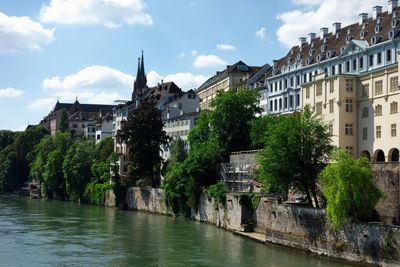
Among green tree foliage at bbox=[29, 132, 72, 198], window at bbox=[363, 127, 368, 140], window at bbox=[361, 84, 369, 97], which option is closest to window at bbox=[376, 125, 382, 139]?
window at bbox=[363, 127, 368, 140]

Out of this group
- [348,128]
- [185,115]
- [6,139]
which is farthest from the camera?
[6,139]

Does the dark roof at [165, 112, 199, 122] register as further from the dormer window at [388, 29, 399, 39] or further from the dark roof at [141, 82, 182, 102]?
the dormer window at [388, 29, 399, 39]

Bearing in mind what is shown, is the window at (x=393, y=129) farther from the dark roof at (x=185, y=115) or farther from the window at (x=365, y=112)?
the dark roof at (x=185, y=115)

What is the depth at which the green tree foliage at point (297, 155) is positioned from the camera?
44625mm

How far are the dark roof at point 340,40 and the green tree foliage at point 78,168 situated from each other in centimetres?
3585

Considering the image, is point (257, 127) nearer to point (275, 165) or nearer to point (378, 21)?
point (378, 21)

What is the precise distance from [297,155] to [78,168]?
6150 centimetres

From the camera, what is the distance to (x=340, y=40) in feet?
228

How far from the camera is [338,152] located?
39.9 metres

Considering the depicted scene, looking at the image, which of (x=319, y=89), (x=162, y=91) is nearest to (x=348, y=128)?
(x=319, y=89)

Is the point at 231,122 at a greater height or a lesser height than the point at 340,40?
lesser

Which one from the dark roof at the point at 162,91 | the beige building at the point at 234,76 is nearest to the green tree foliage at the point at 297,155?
the beige building at the point at 234,76

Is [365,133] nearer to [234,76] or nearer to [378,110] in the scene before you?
[378,110]

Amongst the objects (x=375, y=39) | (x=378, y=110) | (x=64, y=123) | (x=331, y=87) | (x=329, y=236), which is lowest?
(x=329, y=236)
